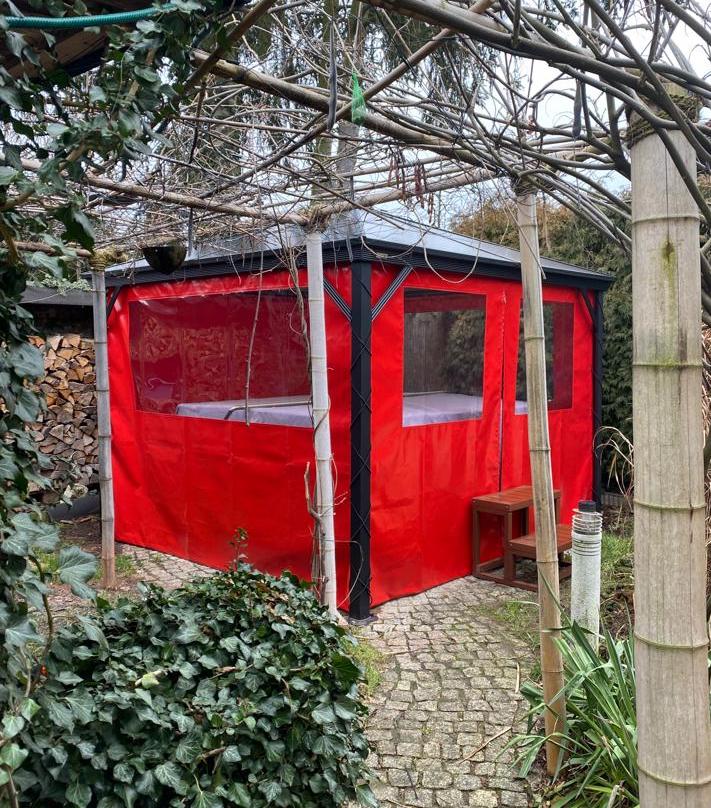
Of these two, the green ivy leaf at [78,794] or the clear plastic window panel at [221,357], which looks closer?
the green ivy leaf at [78,794]

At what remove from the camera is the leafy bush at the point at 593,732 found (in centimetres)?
261

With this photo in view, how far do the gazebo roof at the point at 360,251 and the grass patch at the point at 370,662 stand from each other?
2.40 metres

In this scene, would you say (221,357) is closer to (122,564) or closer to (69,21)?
(122,564)

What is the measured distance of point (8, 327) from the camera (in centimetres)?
174

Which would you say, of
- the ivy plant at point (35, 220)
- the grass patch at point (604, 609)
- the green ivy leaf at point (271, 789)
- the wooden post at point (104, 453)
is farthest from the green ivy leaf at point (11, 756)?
the wooden post at point (104, 453)

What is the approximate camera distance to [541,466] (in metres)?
2.77

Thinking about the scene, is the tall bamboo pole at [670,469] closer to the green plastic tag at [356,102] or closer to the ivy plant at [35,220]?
the green plastic tag at [356,102]

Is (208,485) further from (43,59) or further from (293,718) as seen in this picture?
(43,59)

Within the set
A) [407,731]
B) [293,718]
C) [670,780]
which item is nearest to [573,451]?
[407,731]

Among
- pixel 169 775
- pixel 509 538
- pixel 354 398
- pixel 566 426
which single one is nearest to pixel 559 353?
pixel 566 426

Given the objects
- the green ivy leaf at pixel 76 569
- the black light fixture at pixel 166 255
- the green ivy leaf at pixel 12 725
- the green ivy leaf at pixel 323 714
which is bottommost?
the green ivy leaf at pixel 323 714

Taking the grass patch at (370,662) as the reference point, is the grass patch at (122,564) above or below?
above

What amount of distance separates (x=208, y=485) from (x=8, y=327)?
4.40m

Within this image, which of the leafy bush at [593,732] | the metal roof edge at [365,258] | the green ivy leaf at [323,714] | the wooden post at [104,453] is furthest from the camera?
the wooden post at [104,453]
